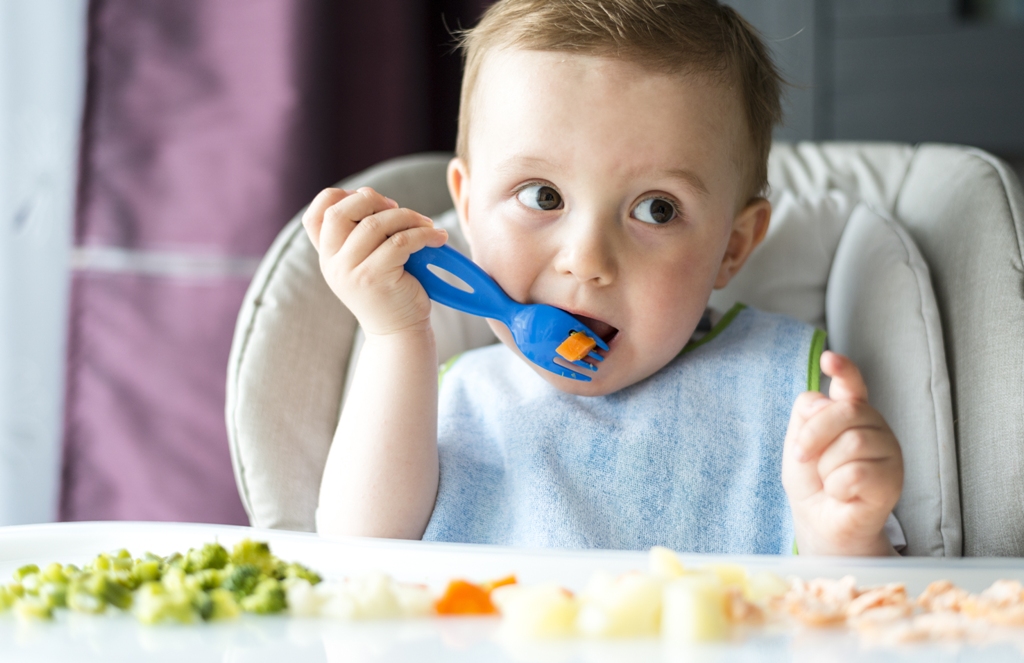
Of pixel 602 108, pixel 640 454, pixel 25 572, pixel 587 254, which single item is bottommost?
pixel 640 454

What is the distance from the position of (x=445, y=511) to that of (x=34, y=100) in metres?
0.99

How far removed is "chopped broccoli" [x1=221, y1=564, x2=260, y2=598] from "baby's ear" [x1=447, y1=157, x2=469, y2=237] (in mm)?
596

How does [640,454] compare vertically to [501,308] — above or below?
below

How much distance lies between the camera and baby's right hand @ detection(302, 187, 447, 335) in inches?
34.6

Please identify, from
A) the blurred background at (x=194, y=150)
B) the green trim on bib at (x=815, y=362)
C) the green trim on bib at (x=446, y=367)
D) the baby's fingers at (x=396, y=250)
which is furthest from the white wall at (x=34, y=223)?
the green trim on bib at (x=815, y=362)

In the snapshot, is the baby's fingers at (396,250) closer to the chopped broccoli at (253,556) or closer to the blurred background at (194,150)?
the chopped broccoli at (253,556)

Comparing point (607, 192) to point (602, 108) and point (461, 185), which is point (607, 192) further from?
point (461, 185)

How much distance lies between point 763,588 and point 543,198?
0.50 meters

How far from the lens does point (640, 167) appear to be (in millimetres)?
935

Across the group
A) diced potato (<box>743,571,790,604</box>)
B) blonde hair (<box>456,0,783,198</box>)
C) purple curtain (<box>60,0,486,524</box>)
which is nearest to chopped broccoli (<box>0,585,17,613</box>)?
diced potato (<box>743,571,790,604</box>)

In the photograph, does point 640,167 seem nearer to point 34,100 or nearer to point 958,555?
point 958,555

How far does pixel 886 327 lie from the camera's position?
103 centimetres

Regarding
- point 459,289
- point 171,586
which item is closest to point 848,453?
point 459,289

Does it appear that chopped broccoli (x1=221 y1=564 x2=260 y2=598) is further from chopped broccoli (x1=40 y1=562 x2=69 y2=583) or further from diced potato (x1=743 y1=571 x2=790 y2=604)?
diced potato (x1=743 y1=571 x2=790 y2=604)
